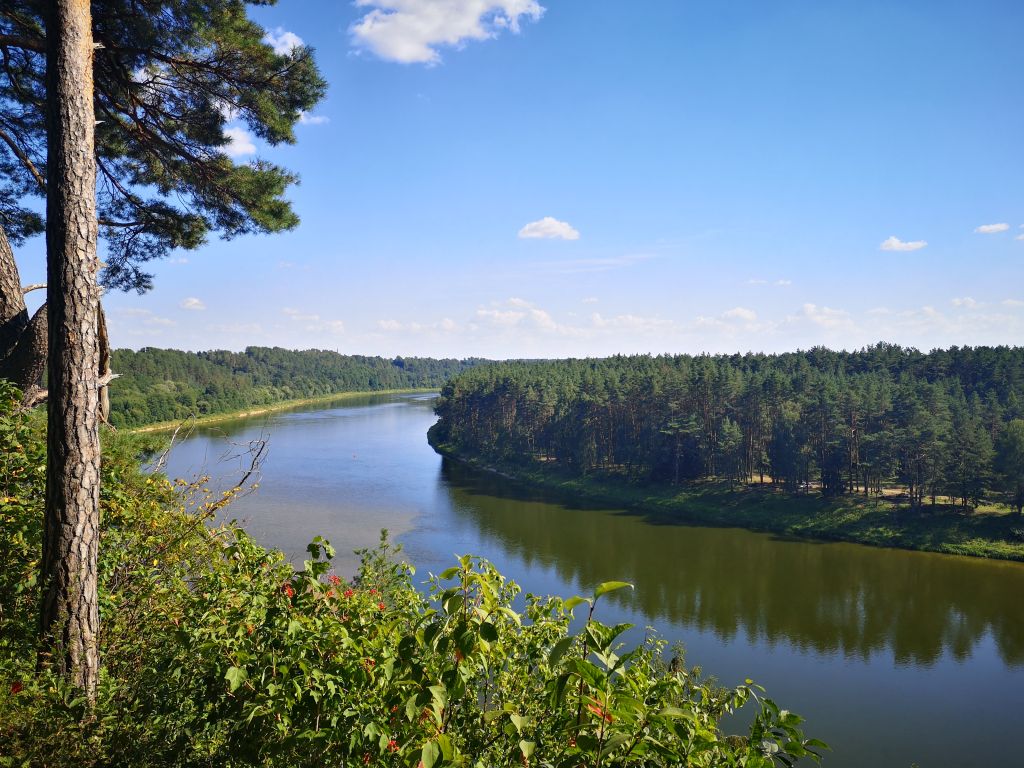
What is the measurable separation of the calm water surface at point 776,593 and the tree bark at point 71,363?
3254 mm

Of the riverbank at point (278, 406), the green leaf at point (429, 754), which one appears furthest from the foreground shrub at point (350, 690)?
the riverbank at point (278, 406)

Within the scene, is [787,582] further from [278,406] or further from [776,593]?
[278,406]

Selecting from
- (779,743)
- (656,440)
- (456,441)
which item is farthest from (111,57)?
(456,441)

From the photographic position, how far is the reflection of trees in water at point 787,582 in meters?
19.0

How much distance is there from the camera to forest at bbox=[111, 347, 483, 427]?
56.6m

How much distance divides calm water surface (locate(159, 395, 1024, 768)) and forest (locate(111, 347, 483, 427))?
1265 cm

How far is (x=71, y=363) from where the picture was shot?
11.5ft

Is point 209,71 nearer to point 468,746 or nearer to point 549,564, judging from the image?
point 468,746

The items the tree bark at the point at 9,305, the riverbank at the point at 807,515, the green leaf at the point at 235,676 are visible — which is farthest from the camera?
the riverbank at the point at 807,515

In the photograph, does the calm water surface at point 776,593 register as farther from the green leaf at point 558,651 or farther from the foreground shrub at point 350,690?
the green leaf at point 558,651

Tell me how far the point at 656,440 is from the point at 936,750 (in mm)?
26727

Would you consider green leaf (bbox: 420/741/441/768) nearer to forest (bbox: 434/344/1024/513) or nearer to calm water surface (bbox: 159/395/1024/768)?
calm water surface (bbox: 159/395/1024/768)

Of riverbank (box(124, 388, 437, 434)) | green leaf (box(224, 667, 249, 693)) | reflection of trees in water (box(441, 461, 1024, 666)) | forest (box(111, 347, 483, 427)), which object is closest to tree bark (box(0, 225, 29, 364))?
green leaf (box(224, 667, 249, 693))

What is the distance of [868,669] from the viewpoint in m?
16.7
